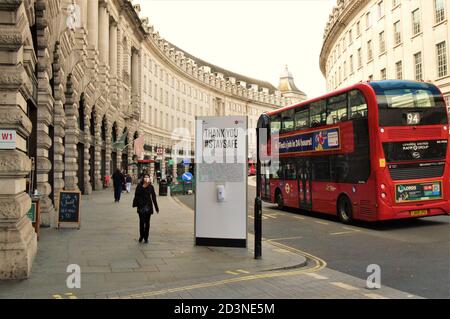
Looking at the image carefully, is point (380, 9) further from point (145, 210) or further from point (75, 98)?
point (145, 210)

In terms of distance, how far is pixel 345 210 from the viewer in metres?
14.9

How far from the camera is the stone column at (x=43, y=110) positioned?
12.1m

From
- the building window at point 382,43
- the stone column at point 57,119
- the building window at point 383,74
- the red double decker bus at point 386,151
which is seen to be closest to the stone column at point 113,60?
the building window at point 383,74

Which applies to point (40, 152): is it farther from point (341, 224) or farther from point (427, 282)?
point (427, 282)

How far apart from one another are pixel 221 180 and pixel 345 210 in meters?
6.22

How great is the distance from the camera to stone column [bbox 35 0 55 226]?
12.1 meters

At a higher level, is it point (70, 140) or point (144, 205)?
point (70, 140)

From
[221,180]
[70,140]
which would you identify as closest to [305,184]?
[221,180]

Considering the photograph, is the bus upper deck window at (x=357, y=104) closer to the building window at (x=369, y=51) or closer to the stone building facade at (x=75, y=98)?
the stone building facade at (x=75, y=98)

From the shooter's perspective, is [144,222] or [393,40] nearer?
[144,222]

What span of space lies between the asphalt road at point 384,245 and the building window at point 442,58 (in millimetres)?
19166

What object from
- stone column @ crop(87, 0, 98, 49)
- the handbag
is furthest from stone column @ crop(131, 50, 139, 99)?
the handbag

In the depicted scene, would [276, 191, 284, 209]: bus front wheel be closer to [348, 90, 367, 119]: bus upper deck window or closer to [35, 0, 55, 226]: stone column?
[348, 90, 367, 119]: bus upper deck window

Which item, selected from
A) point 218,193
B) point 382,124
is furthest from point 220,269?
point 382,124
